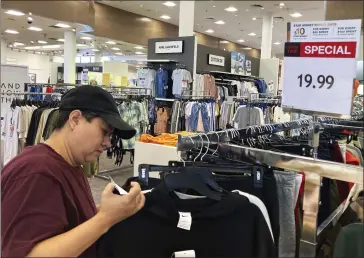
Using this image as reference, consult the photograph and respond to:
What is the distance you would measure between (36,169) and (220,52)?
24.4 ft

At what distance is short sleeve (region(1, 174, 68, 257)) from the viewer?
3.33 ft

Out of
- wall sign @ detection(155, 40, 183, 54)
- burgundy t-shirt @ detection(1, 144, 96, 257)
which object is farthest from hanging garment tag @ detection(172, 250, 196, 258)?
wall sign @ detection(155, 40, 183, 54)

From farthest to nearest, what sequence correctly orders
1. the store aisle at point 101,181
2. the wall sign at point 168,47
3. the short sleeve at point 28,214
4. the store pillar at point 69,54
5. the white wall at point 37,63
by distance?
the white wall at point 37,63 → the store pillar at point 69,54 → the wall sign at point 168,47 → the store aisle at point 101,181 → the short sleeve at point 28,214

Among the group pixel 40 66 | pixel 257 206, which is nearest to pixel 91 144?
pixel 257 206

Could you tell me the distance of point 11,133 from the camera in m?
4.38

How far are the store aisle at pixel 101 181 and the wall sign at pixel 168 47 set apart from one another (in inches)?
96.1

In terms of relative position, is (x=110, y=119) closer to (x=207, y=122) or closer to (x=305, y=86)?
(x=305, y=86)

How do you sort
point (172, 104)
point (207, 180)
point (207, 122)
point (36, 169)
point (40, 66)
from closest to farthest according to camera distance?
point (36, 169) < point (207, 180) < point (207, 122) < point (172, 104) < point (40, 66)

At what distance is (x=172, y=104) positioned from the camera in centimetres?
673

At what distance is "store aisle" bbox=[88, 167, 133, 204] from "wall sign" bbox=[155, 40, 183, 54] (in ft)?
8.01

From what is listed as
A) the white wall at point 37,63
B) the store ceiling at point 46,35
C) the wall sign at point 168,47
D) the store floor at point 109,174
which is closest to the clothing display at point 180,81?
the wall sign at point 168,47

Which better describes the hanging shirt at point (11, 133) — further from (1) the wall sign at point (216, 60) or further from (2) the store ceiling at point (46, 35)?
(1) the wall sign at point (216, 60)

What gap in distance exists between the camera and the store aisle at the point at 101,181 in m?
4.91

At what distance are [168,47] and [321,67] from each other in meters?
5.96
